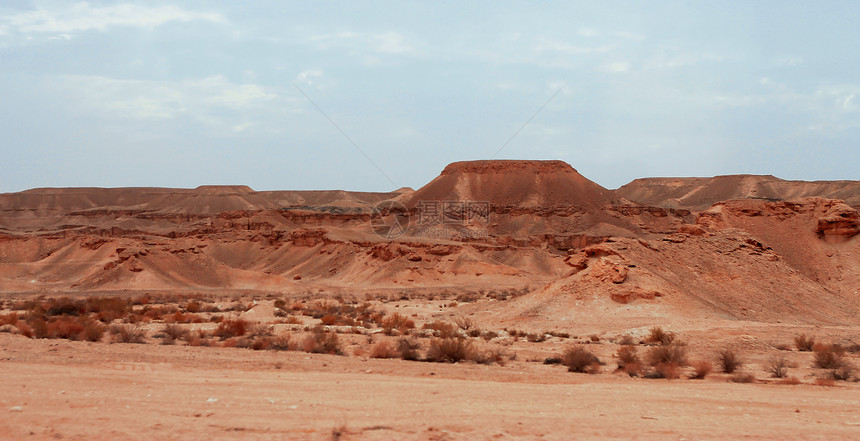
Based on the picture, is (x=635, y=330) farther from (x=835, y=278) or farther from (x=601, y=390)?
(x=835, y=278)

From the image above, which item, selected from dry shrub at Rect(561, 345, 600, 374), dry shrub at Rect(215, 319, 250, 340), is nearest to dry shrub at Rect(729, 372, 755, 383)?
dry shrub at Rect(561, 345, 600, 374)

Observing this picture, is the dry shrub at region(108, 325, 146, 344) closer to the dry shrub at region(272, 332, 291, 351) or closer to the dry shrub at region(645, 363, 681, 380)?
the dry shrub at region(272, 332, 291, 351)

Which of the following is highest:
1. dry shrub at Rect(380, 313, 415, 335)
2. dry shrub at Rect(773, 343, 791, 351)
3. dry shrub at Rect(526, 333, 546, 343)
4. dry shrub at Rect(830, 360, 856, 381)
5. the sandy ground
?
the sandy ground

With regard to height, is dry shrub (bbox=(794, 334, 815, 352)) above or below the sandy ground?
below

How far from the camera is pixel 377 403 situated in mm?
9078

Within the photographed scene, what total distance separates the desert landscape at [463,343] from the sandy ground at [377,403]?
50 millimetres

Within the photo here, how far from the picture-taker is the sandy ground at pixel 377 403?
753 cm

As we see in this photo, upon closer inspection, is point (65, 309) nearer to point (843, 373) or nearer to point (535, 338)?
point (535, 338)

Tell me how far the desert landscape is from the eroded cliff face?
0.15 meters

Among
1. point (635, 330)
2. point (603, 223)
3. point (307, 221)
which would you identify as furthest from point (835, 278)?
point (307, 221)

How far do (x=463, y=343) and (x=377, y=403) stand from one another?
764 centimetres

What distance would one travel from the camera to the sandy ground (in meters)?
7.53

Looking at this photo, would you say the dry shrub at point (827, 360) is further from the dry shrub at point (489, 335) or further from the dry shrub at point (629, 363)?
the dry shrub at point (489, 335)

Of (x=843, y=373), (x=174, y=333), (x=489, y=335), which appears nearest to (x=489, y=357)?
(x=489, y=335)
